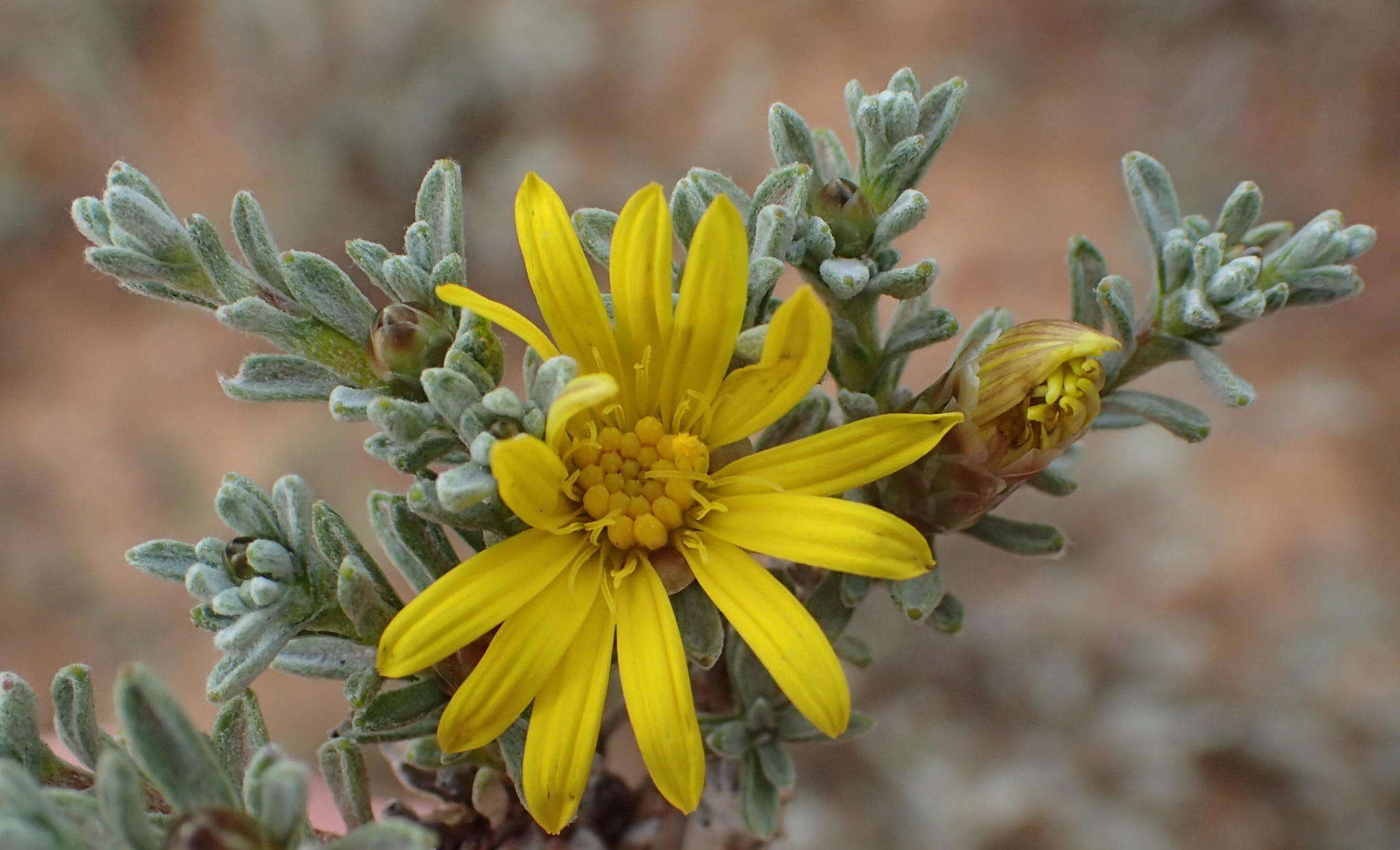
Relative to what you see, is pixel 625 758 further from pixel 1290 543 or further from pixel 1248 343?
pixel 1248 343

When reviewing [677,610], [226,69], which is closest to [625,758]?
[677,610]

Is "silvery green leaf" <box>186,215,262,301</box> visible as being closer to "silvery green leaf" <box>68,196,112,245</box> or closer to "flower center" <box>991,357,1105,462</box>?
"silvery green leaf" <box>68,196,112,245</box>

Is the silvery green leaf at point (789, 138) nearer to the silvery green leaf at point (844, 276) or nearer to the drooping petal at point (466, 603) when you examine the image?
the silvery green leaf at point (844, 276)

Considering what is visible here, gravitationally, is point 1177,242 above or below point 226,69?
below

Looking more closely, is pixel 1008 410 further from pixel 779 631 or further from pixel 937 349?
pixel 937 349

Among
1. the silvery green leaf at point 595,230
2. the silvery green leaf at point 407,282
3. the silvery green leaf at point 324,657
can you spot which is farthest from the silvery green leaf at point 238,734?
the silvery green leaf at point 595,230
